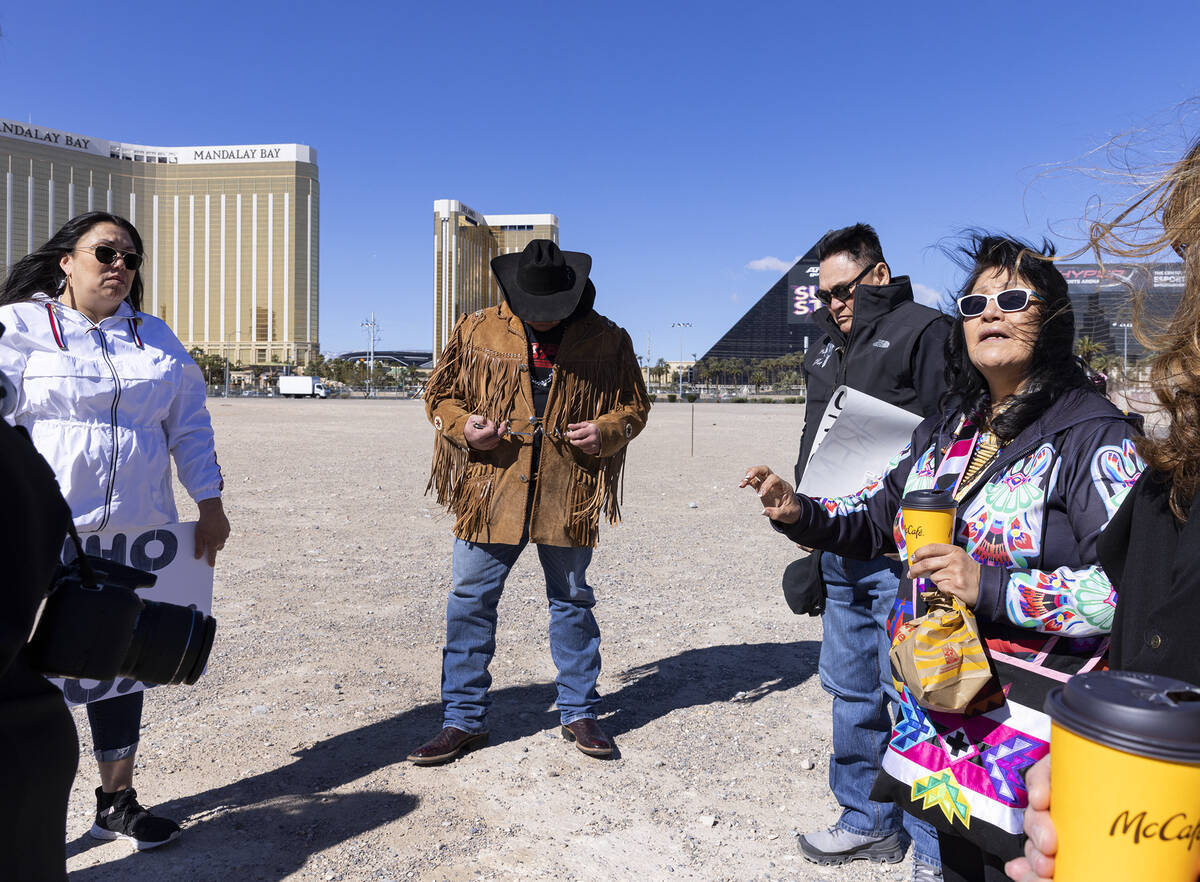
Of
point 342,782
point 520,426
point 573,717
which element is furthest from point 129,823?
point 520,426

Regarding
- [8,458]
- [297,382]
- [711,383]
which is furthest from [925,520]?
[711,383]

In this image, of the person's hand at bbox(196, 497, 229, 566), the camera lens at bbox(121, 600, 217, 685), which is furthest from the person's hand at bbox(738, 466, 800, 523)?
the person's hand at bbox(196, 497, 229, 566)

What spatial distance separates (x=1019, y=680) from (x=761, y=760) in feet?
7.01

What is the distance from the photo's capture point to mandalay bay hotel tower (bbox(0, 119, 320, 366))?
412 ft

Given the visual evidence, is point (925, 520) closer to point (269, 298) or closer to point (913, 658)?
point (913, 658)

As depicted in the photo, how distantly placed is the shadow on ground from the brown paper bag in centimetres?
209

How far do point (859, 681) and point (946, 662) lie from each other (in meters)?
1.53

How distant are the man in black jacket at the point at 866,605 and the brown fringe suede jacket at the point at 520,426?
36.0 inches

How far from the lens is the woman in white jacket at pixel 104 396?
8.77 ft

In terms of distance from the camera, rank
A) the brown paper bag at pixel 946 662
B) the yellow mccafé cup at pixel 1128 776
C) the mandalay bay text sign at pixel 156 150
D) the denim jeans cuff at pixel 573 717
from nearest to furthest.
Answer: the yellow mccafé cup at pixel 1128 776
the brown paper bag at pixel 946 662
the denim jeans cuff at pixel 573 717
the mandalay bay text sign at pixel 156 150

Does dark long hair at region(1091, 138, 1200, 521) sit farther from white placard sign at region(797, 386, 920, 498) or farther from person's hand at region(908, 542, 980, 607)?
white placard sign at region(797, 386, 920, 498)

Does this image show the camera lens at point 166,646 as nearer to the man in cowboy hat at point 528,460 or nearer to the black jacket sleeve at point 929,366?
the man in cowboy hat at point 528,460

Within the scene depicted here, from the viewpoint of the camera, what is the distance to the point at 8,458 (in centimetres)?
107

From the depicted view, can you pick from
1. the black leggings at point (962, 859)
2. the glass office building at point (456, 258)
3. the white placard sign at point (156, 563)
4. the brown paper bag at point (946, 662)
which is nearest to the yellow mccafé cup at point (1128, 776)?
the brown paper bag at point (946, 662)
